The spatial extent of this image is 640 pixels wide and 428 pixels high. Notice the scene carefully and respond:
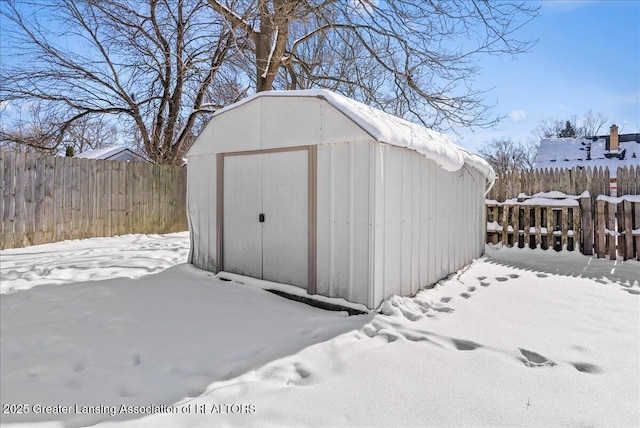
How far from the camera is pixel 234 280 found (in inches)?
184

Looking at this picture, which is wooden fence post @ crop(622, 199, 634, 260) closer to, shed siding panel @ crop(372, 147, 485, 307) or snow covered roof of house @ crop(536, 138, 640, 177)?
shed siding panel @ crop(372, 147, 485, 307)

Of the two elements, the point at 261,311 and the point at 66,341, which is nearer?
the point at 66,341

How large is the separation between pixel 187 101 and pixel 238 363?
10.8 metres

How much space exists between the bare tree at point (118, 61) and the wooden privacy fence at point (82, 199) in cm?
288

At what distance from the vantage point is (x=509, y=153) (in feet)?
107

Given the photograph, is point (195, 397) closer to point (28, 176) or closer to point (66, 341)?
point (66, 341)

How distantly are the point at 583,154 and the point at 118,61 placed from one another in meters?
20.3

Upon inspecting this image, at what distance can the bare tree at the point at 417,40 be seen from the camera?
5301 mm

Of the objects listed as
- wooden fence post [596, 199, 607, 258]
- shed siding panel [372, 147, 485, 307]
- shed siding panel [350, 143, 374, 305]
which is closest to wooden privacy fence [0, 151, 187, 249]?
shed siding panel [350, 143, 374, 305]

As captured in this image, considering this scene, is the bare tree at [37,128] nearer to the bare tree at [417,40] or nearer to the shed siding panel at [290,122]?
the bare tree at [417,40]

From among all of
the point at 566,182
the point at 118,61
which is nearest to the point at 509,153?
the point at 566,182

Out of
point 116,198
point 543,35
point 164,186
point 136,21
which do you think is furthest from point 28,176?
point 543,35

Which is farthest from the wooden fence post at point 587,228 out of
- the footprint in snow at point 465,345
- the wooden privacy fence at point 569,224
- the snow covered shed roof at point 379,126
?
the footprint in snow at point 465,345

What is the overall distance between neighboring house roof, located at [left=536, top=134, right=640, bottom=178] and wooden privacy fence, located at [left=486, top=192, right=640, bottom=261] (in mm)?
12688
